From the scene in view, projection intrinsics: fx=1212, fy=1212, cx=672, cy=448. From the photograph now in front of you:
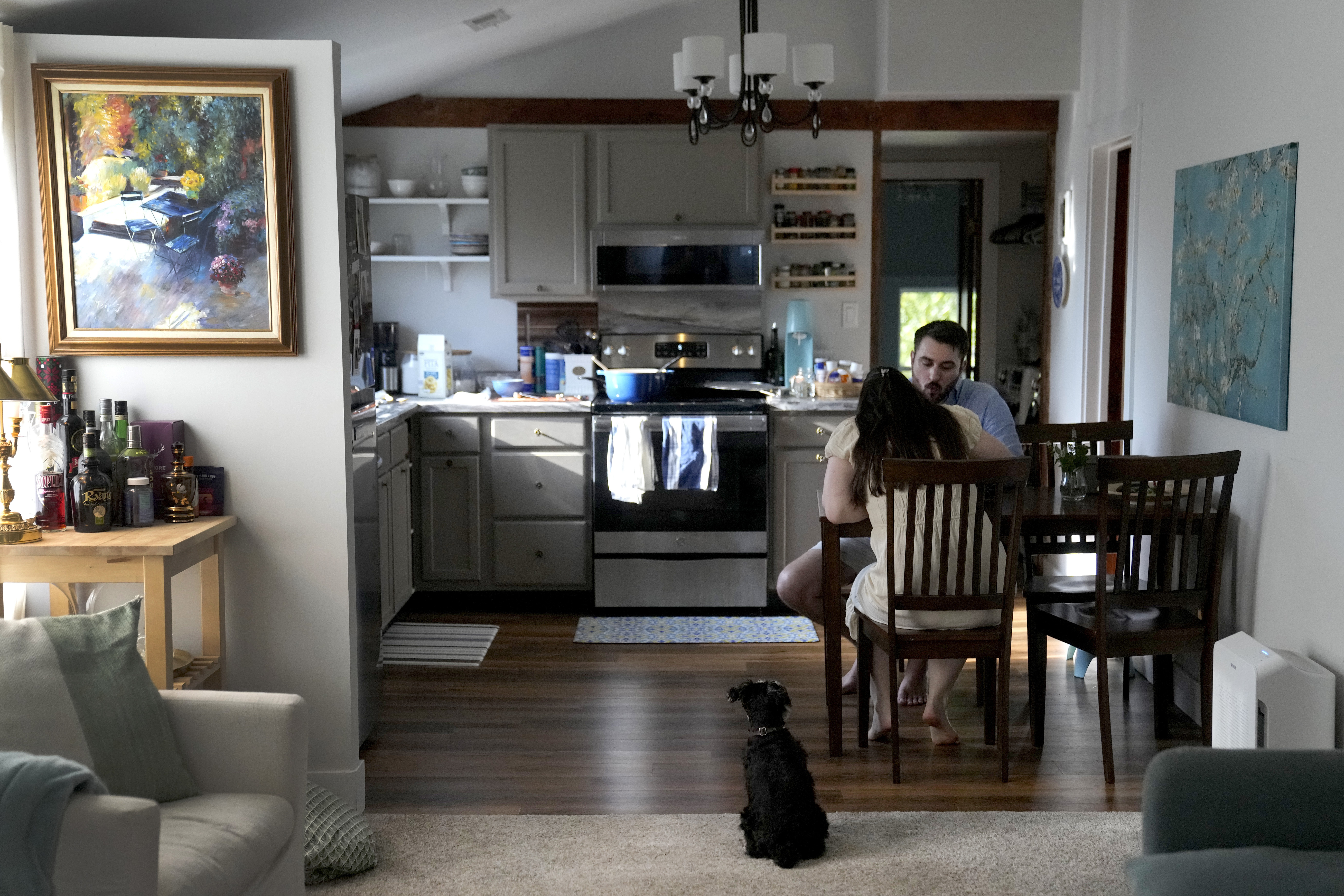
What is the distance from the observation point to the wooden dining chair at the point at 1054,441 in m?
3.87

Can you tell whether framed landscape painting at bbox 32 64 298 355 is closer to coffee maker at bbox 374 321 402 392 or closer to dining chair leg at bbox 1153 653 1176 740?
coffee maker at bbox 374 321 402 392

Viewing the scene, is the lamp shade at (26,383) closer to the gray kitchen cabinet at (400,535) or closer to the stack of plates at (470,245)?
the gray kitchen cabinet at (400,535)

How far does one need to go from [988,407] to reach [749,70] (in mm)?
1361

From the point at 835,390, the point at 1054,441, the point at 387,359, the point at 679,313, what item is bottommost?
the point at 1054,441

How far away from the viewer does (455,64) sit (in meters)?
5.25

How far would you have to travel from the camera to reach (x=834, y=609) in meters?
3.54

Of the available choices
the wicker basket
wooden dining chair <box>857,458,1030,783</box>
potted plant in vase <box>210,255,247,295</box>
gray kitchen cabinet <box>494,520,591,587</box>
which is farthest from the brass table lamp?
the wicker basket

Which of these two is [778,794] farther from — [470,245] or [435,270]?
[435,270]

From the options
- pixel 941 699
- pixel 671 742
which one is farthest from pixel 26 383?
pixel 941 699

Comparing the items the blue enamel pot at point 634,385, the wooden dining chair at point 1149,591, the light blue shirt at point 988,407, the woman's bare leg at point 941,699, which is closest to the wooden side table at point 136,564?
the woman's bare leg at point 941,699

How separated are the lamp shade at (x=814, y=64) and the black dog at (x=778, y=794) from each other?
7.34ft

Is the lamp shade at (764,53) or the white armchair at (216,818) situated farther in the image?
the lamp shade at (764,53)

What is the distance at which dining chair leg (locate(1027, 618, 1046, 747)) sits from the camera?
3557 mm

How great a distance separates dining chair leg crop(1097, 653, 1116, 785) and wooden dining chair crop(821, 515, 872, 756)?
28.0 inches
